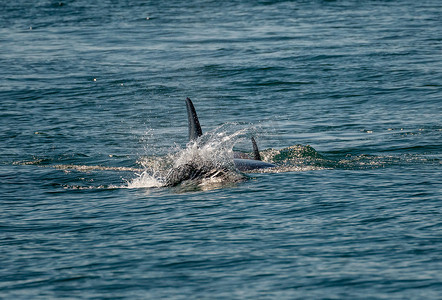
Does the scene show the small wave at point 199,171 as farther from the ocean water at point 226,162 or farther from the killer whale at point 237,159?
the killer whale at point 237,159

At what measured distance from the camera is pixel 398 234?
12.6 metres

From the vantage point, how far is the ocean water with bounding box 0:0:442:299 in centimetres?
1112

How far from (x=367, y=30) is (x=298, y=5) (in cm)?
1504

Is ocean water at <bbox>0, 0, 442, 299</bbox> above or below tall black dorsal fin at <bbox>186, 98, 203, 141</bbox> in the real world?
below

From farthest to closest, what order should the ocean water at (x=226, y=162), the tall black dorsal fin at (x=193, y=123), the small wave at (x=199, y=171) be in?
the tall black dorsal fin at (x=193, y=123) → the small wave at (x=199, y=171) → the ocean water at (x=226, y=162)

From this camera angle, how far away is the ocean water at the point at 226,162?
1112cm

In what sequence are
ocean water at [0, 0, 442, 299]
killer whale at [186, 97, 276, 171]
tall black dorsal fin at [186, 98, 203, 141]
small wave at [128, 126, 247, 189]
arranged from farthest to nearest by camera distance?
tall black dorsal fin at [186, 98, 203, 141] → killer whale at [186, 97, 276, 171] → small wave at [128, 126, 247, 189] → ocean water at [0, 0, 442, 299]

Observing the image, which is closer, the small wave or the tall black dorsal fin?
the small wave

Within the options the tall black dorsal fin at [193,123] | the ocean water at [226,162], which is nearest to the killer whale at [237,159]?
the tall black dorsal fin at [193,123]

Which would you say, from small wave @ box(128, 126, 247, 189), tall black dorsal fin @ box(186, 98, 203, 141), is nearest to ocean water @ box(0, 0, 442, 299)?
small wave @ box(128, 126, 247, 189)

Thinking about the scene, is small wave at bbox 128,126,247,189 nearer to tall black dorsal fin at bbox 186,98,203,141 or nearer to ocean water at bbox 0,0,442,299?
ocean water at bbox 0,0,442,299

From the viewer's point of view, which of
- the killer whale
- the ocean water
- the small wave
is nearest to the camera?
the ocean water

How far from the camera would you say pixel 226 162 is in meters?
17.9

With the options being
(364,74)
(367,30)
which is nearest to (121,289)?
(364,74)
